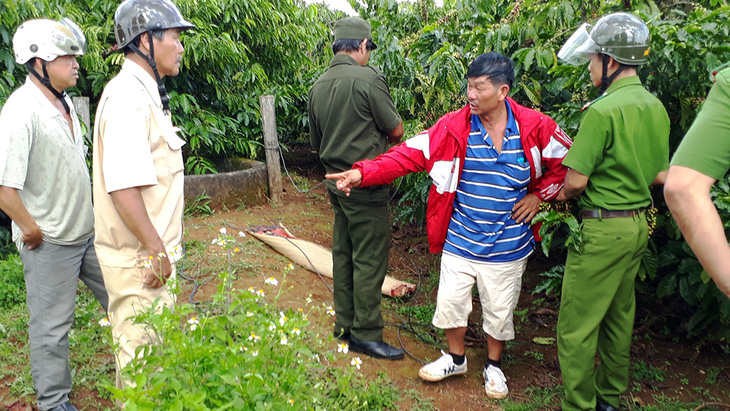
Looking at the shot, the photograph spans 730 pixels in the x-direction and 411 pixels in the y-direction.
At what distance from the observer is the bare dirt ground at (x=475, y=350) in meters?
3.47

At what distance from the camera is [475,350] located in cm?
417

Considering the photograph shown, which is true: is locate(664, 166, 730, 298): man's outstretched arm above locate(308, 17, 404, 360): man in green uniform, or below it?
above

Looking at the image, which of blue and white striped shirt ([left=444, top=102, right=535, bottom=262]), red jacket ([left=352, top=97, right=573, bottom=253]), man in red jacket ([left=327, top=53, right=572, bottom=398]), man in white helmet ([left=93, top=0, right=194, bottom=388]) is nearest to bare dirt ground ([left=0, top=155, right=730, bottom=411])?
man in red jacket ([left=327, top=53, right=572, bottom=398])

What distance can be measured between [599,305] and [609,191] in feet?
1.95

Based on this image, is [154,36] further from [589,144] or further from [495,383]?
[495,383]

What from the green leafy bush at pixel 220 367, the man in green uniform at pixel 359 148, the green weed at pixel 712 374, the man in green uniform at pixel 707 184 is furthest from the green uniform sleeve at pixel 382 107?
the green weed at pixel 712 374

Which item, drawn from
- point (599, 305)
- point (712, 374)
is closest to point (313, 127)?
point (599, 305)

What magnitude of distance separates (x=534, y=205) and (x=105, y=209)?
2.27m

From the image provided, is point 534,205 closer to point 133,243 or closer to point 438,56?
point 438,56

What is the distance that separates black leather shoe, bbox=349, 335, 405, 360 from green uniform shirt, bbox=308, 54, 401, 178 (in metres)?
1.19

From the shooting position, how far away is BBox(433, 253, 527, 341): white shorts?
3369 millimetres

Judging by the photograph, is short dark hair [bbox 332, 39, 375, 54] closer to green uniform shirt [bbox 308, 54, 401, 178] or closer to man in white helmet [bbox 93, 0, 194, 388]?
green uniform shirt [bbox 308, 54, 401, 178]

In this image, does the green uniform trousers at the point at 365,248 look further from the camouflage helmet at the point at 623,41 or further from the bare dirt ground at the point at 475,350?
the camouflage helmet at the point at 623,41

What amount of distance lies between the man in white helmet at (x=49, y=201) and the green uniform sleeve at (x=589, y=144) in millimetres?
2513
